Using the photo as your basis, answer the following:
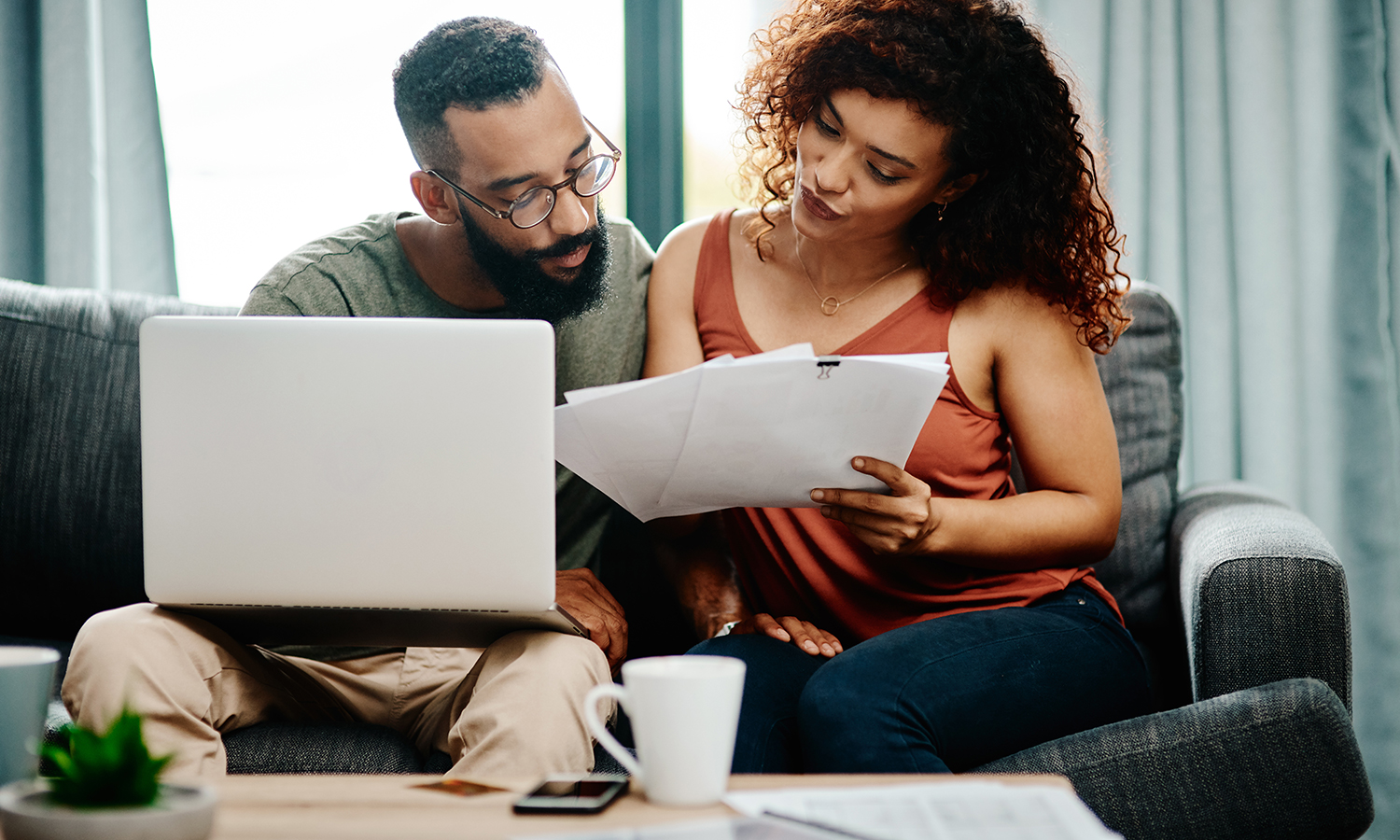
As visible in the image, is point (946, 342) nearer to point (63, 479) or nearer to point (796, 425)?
point (796, 425)

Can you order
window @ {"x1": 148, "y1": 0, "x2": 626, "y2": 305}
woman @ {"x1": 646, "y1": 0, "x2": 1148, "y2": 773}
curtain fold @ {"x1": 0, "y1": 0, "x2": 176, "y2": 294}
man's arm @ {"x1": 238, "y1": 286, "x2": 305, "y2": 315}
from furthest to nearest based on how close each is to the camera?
window @ {"x1": 148, "y1": 0, "x2": 626, "y2": 305} → curtain fold @ {"x1": 0, "y1": 0, "x2": 176, "y2": 294} → man's arm @ {"x1": 238, "y1": 286, "x2": 305, "y2": 315} → woman @ {"x1": 646, "y1": 0, "x2": 1148, "y2": 773}

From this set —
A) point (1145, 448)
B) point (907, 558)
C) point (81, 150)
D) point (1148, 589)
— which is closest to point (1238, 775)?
point (907, 558)

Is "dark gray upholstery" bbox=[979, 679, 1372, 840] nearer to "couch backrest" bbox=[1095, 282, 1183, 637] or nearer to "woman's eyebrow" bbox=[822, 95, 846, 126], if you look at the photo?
"couch backrest" bbox=[1095, 282, 1183, 637]

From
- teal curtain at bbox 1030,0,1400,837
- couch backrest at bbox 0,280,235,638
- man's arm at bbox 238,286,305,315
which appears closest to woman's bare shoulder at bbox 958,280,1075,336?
teal curtain at bbox 1030,0,1400,837

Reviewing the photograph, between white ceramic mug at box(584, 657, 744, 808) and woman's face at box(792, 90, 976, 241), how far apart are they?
30.0 inches

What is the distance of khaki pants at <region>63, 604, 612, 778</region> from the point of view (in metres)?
0.93

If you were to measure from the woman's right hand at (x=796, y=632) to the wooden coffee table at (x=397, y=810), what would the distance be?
19.6 inches

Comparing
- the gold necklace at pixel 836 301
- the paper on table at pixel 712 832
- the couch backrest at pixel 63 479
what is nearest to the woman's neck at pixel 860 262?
the gold necklace at pixel 836 301

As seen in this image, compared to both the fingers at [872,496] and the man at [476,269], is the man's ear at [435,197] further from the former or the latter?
the fingers at [872,496]

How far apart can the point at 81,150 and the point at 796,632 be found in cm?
173

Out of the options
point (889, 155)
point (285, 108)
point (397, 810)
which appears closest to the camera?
point (397, 810)

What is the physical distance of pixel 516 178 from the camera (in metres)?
1.40

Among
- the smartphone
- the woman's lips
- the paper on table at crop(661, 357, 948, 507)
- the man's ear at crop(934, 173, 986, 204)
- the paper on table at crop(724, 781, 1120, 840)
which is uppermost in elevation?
the man's ear at crop(934, 173, 986, 204)

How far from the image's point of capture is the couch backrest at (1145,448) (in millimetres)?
1538
